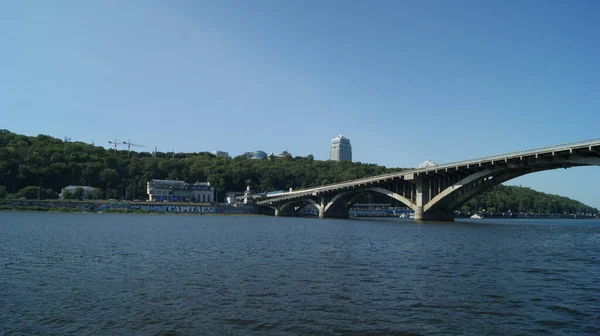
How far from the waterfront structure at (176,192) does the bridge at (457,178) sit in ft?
233

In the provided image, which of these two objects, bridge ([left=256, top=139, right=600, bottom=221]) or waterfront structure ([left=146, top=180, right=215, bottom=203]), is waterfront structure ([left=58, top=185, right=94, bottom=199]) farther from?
bridge ([left=256, top=139, right=600, bottom=221])

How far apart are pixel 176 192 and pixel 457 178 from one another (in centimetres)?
11881

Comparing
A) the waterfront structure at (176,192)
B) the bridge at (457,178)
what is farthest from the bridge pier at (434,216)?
the waterfront structure at (176,192)

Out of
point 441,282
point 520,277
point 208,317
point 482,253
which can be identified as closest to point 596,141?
point 482,253

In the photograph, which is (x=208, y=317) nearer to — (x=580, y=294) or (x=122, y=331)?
(x=122, y=331)

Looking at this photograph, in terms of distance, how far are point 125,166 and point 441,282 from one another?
187301 mm

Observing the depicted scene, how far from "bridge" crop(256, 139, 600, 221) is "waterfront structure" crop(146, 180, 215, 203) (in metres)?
70.9

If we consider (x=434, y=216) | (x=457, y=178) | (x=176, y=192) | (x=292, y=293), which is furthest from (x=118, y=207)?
(x=292, y=293)

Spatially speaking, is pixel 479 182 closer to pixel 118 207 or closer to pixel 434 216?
pixel 434 216

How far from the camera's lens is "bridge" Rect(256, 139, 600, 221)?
63.2m

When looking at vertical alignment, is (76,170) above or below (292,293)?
above

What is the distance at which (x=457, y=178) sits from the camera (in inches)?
3263

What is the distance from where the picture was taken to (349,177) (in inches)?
7500

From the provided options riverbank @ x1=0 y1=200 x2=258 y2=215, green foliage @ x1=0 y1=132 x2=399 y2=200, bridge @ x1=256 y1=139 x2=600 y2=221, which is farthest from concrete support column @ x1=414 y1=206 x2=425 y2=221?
green foliage @ x1=0 y1=132 x2=399 y2=200
